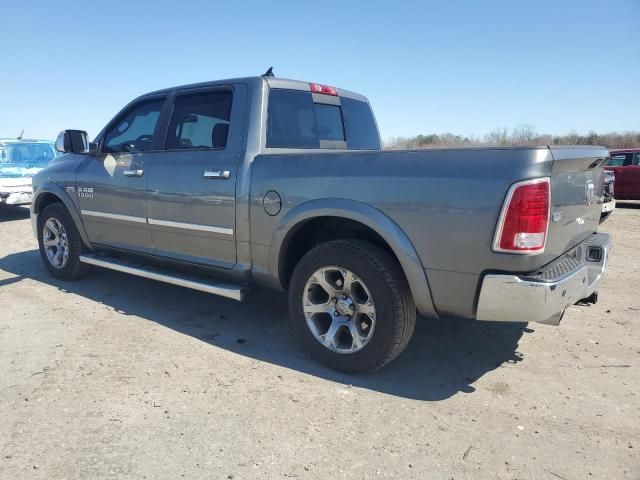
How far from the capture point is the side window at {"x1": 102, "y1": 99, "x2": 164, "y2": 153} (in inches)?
172

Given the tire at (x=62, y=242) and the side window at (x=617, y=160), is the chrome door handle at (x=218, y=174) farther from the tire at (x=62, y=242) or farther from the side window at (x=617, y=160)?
the side window at (x=617, y=160)

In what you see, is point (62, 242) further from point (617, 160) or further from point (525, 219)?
point (617, 160)

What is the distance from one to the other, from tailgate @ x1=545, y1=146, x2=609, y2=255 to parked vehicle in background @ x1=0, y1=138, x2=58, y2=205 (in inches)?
385

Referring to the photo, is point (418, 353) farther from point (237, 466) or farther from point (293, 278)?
point (237, 466)

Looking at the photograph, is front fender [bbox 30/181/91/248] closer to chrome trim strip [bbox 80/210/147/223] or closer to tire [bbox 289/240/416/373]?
chrome trim strip [bbox 80/210/147/223]

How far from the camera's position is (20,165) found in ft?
34.4

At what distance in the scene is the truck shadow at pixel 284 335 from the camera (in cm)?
312

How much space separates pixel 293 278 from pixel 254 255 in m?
0.41

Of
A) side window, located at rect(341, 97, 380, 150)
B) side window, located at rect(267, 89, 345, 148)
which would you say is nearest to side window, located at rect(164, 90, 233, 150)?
side window, located at rect(267, 89, 345, 148)

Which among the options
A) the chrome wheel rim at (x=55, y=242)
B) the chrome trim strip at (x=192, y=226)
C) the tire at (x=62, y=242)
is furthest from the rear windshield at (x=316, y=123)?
the chrome wheel rim at (x=55, y=242)

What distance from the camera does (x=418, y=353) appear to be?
138 inches

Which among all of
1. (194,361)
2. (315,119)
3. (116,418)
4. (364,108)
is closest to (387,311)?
(194,361)

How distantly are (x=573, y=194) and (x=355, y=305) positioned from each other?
1.49 m

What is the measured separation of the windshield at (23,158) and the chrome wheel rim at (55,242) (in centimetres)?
594
